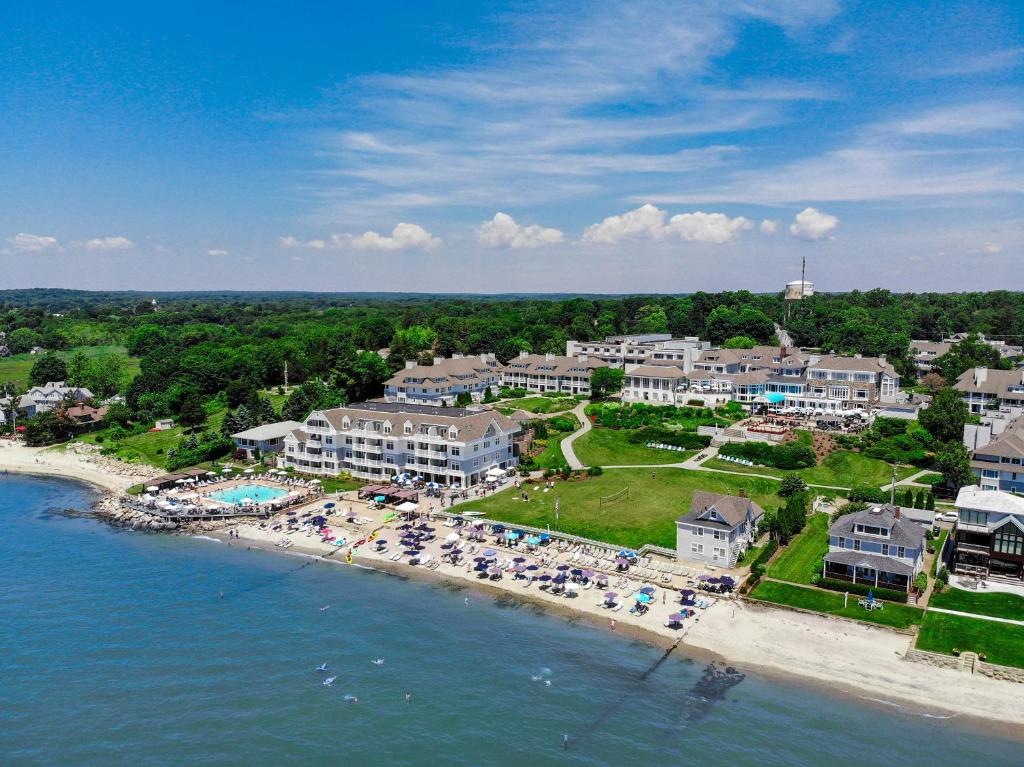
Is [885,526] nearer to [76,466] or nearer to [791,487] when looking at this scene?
[791,487]

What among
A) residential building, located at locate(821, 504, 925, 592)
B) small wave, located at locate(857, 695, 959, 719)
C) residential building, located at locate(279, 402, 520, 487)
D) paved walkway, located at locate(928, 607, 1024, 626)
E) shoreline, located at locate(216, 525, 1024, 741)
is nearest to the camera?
small wave, located at locate(857, 695, 959, 719)

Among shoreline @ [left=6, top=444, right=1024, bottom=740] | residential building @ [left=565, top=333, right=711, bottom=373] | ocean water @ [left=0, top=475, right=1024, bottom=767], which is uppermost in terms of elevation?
residential building @ [left=565, top=333, right=711, bottom=373]

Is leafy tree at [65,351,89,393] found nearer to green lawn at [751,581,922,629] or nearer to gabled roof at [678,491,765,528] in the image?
gabled roof at [678,491,765,528]

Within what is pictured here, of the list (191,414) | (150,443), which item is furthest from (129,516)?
(191,414)

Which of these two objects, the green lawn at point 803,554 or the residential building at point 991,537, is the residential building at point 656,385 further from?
the residential building at point 991,537

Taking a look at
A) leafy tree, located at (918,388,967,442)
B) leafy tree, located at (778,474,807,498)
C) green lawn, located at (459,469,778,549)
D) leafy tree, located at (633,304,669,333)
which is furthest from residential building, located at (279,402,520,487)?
leafy tree, located at (633,304,669,333)

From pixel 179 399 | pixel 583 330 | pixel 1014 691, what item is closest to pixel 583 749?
pixel 1014 691

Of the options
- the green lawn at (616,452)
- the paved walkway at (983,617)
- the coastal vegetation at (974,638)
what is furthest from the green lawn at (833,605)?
the green lawn at (616,452)
